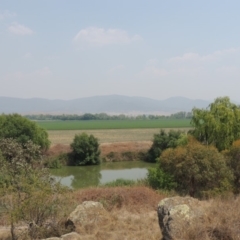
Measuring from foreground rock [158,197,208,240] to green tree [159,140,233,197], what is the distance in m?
9.58

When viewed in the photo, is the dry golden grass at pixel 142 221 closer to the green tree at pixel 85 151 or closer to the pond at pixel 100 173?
the pond at pixel 100 173

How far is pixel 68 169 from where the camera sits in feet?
123

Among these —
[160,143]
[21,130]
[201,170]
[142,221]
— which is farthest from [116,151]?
[142,221]

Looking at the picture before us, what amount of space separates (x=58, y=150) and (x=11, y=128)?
24.1 ft

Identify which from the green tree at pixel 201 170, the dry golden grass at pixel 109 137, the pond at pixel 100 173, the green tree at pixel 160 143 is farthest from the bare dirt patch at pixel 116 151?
the green tree at pixel 201 170

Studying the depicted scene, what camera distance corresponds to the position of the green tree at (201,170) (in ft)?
55.6

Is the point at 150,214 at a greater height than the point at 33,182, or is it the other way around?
the point at 33,182

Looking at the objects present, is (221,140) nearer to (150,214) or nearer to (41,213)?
(150,214)

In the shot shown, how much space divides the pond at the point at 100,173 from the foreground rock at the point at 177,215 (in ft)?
67.8

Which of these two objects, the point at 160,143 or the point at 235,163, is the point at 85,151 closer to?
the point at 160,143

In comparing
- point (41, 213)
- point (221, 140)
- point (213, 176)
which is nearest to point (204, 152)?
point (213, 176)

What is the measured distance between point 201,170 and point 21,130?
2508 cm

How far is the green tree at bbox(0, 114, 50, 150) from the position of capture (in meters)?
36.5

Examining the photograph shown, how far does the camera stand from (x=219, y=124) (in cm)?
2505
